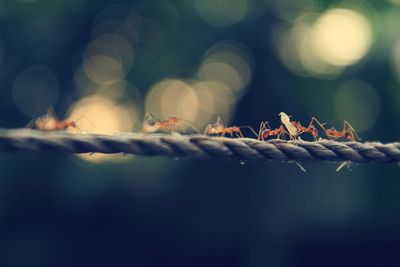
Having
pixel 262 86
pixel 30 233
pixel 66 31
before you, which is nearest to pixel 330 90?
pixel 262 86

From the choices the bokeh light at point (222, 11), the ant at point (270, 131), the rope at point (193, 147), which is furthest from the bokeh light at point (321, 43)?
the rope at point (193, 147)

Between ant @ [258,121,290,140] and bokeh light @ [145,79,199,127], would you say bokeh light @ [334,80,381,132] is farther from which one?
ant @ [258,121,290,140]

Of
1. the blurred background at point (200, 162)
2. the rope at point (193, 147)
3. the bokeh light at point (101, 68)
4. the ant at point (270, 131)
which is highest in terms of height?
the bokeh light at point (101, 68)

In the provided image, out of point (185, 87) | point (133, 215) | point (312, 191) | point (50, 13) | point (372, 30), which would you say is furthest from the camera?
point (185, 87)

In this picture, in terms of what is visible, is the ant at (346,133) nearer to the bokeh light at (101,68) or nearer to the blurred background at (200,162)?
the blurred background at (200,162)

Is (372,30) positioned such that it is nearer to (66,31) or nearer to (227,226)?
(227,226)

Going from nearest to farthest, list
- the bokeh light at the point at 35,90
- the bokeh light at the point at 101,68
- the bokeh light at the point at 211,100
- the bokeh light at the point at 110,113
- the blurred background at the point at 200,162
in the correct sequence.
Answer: the blurred background at the point at 200,162, the bokeh light at the point at 35,90, the bokeh light at the point at 101,68, the bokeh light at the point at 110,113, the bokeh light at the point at 211,100
